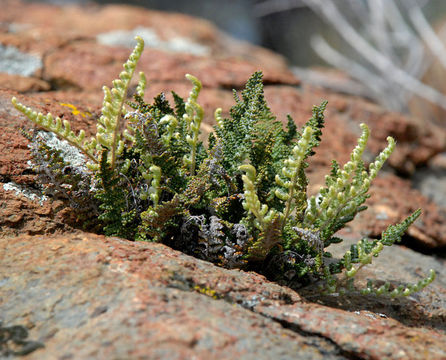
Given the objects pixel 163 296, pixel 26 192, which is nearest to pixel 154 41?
pixel 26 192

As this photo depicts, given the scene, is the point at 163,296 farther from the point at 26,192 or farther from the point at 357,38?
the point at 357,38

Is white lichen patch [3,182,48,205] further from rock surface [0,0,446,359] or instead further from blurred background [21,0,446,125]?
blurred background [21,0,446,125]

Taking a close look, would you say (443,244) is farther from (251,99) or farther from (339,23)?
(339,23)

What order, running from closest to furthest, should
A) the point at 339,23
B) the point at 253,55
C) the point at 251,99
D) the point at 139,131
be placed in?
1. the point at 139,131
2. the point at 251,99
3. the point at 253,55
4. the point at 339,23

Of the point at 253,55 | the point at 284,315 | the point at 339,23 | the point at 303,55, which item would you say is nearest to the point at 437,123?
the point at 339,23

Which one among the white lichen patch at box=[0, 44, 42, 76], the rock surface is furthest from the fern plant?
the white lichen patch at box=[0, 44, 42, 76]

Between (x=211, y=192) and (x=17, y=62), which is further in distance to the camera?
(x=17, y=62)

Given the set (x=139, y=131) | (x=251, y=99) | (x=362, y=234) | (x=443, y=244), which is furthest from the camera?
(x=443, y=244)
